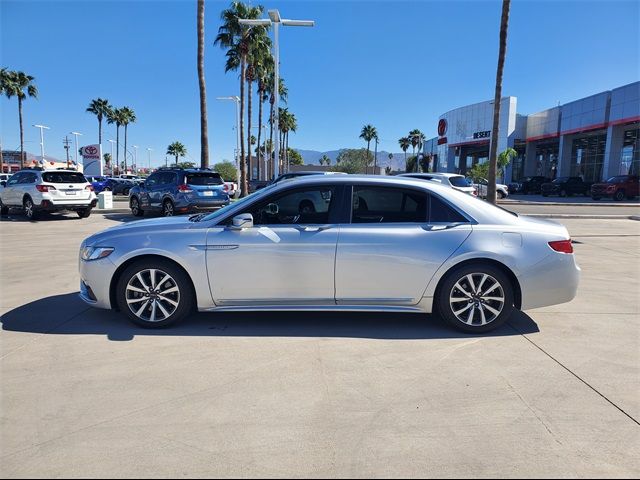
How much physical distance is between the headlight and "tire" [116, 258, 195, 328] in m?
0.27

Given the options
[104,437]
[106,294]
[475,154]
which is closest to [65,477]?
[104,437]

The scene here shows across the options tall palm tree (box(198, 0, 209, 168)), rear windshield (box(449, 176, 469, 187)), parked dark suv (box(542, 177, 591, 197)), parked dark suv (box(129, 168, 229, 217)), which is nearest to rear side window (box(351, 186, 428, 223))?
parked dark suv (box(129, 168, 229, 217))

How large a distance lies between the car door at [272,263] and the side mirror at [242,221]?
0.17 ft

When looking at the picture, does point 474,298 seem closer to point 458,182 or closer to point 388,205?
point 388,205

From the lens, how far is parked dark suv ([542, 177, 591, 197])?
1476 inches

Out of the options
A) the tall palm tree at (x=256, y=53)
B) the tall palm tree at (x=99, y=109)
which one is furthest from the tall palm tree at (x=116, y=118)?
the tall palm tree at (x=256, y=53)

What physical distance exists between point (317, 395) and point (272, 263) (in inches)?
60.3

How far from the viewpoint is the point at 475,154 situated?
61000 mm

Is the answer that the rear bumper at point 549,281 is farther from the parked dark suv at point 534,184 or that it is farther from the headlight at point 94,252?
the parked dark suv at point 534,184

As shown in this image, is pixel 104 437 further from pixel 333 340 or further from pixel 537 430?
pixel 537 430

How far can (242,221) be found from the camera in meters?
4.51

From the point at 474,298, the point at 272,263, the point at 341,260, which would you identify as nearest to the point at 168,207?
the point at 272,263

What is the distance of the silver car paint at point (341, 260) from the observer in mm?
4484

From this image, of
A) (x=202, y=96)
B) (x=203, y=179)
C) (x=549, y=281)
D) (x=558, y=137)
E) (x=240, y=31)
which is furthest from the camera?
(x=558, y=137)
